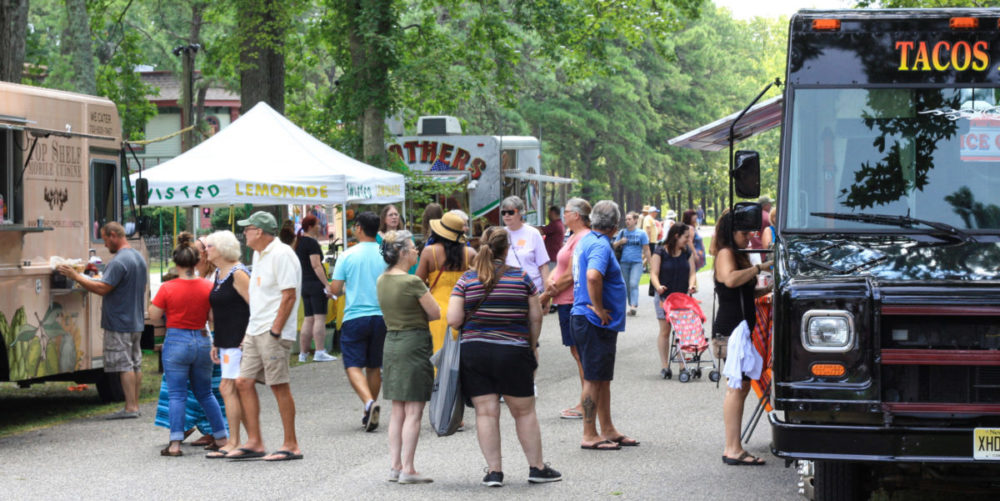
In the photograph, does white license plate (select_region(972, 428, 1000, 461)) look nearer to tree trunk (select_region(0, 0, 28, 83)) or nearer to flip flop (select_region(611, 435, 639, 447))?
flip flop (select_region(611, 435, 639, 447))

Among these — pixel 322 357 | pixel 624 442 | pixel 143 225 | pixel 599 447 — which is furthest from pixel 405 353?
pixel 322 357

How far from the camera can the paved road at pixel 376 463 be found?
8.03m

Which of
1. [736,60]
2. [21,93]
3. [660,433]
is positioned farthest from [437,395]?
[736,60]

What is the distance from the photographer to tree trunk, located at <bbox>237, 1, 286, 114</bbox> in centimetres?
2012

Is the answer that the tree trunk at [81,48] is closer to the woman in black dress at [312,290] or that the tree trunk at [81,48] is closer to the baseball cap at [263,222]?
the woman in black dress at [312,290]

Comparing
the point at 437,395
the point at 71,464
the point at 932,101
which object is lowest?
the point at 71,464

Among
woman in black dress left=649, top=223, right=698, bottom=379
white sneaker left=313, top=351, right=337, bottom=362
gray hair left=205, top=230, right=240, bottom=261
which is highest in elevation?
gray hair left=205, top=230, right=240, bottom=261

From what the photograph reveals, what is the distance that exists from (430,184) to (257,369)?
12.9m

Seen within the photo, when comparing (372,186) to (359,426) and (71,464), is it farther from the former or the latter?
(71,464)

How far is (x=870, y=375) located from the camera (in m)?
5.74

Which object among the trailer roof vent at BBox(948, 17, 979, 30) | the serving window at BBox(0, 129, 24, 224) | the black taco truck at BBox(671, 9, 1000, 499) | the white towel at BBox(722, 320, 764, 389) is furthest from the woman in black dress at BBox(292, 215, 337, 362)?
the trailer roof vent at BBox(948, 17, 979, 30)

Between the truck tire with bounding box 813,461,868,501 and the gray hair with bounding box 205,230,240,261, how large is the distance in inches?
179

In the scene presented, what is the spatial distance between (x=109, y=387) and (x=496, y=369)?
6.22 meters

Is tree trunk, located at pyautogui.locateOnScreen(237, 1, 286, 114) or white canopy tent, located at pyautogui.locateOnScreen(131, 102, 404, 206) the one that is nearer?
white canopy tent, located at pyautogui.locateOnScreen(131, 102, 404, 206)
